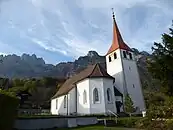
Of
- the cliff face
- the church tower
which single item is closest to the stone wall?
the church tower

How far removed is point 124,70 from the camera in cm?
4903

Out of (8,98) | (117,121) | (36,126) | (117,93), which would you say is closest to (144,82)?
(117,93)

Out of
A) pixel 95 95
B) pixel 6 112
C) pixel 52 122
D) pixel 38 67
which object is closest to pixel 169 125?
pixel 6 112

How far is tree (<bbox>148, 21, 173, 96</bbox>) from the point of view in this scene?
25859 mm

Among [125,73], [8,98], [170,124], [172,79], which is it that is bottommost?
[170,124]

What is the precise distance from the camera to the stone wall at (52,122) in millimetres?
24291

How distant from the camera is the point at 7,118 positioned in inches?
364

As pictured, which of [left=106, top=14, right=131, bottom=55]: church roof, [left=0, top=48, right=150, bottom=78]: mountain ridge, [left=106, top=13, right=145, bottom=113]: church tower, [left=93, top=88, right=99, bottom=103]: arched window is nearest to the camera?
[left=93, top=88, right=99, bottom=103]: arched window

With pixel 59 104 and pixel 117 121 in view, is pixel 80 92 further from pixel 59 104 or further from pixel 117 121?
pixel 117 121

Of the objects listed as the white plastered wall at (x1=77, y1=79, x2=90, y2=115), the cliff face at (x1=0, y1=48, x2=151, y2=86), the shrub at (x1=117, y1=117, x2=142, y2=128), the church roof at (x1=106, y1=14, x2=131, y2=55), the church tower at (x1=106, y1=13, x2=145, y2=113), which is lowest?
the shrub at (x1=117, y1=117, x2=142, y2=128)

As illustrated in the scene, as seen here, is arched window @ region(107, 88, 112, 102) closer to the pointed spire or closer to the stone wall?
the pointed spire

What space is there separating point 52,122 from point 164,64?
1330cm

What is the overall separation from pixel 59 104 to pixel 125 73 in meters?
15.1

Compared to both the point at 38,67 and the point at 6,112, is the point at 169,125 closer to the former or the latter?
the point at 6,112
